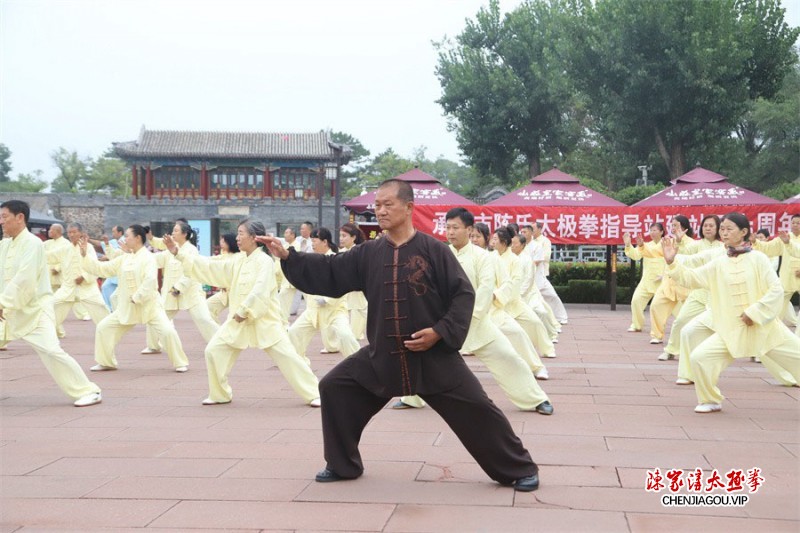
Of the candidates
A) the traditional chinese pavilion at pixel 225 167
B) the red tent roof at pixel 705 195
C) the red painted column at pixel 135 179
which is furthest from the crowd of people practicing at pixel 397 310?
the red painted column at pixel 135 179

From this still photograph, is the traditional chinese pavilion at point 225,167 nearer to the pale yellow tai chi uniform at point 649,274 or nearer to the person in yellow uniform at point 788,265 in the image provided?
the pale yellow tai chi uniform at point 649,274

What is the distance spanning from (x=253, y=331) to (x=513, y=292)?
2626 mm

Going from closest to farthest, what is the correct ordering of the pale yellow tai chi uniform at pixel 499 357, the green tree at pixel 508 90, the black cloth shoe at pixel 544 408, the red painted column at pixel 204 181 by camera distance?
the pale yellow tai chi uniform at pixel 499 357 < the black cloth shoe at pixel 544 408 < the green tree at pixel 508 90 < the red painted column at pixel 204 181

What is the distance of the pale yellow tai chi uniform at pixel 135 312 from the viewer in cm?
830

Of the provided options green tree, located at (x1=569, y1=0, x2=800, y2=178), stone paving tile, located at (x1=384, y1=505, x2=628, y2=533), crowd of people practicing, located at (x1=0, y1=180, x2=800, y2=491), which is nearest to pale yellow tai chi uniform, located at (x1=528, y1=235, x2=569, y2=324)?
crowd of people practicing, located at (x1=0, y1=180, x2=800, y2=491)

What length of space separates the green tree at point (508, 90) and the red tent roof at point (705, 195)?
18.6 meters

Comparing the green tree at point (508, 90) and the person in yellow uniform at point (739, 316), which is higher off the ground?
the green tree at point (508, 90)

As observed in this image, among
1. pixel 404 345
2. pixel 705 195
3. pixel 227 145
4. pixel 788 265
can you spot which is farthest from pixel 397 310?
pixel 227 145

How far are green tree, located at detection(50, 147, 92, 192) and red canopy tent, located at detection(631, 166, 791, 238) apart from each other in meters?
51.2

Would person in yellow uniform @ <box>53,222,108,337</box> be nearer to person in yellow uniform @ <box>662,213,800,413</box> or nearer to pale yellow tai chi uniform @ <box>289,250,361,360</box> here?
pale yellow tai chi uniform @ <box>289,250,361,360</box>

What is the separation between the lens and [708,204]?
15.0 m

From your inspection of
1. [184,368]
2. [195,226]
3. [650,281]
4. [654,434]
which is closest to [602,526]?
[654,434]

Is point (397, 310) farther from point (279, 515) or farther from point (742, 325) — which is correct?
point (742, 325)

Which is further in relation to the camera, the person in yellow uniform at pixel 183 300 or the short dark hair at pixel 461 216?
the person in yellow uniform at pixel 183 300
